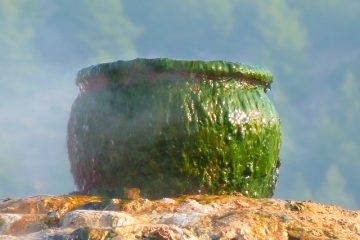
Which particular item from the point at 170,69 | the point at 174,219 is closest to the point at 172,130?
the point at 170,69

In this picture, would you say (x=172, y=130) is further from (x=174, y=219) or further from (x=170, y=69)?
(x=174, y=219)

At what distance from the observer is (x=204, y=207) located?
852cm

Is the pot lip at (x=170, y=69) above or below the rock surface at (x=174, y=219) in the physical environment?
above

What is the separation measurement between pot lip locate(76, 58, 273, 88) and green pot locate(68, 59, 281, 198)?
1cm

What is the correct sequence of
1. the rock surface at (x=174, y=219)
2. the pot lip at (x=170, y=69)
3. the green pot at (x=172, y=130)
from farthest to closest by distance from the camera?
1. the pot lip at (x=170, y=69)
2. the green pot at (x=172, y=130)
3. the rock surface at (x=174, y=219)

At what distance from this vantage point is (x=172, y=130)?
968cm

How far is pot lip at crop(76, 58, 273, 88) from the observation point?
→ 9.86 meters

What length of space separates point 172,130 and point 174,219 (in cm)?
194

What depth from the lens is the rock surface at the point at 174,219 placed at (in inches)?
293

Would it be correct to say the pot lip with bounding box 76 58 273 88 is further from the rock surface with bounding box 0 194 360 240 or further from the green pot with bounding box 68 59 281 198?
the rock surface with bounding box 0 194 360 240

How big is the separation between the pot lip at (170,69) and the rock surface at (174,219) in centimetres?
153

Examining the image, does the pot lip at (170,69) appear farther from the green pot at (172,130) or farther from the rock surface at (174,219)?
the rock surface at (174,219)

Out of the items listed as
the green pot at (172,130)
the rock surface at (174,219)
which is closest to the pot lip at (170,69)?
the green pot at (172,130)

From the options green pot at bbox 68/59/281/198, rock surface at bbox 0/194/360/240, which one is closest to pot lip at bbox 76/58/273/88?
green pot at bbox 68/59/281/198
